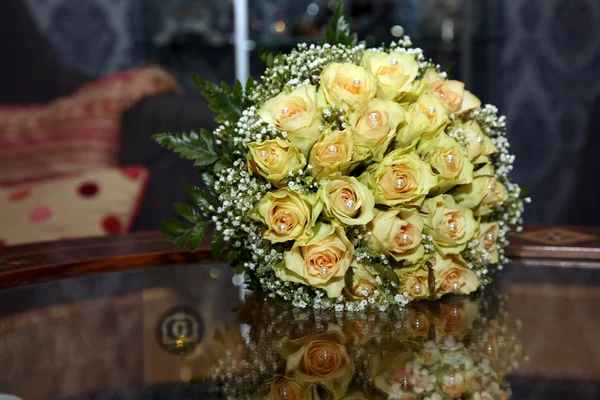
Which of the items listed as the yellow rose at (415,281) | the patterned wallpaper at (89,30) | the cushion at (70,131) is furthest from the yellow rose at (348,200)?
the patterned wallpaper at (89,30)

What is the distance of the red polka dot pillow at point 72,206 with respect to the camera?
2230 mm

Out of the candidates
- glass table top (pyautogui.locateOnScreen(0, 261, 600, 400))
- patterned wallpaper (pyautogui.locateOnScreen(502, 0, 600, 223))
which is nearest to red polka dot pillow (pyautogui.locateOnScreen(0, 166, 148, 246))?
glass table top (pyautogui.locateOnScreen(0, 261, 600, 400))

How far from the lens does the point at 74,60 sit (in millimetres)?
4109

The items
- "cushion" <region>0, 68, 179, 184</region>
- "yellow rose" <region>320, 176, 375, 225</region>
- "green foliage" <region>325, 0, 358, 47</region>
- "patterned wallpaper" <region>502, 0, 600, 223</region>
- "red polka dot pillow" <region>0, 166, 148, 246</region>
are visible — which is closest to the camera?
"yellow rose" <region>320, 176, 375, 225</region>

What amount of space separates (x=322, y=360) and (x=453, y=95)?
1.40 feet

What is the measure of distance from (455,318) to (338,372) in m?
0.23

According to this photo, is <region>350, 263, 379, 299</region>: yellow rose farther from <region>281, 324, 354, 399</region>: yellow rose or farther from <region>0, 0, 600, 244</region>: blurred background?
<region>0, 0, 600, 244</region>: blurred background

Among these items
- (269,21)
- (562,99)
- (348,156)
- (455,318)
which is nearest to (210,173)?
(348,156)

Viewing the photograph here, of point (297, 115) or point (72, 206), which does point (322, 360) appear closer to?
point (297, 115)

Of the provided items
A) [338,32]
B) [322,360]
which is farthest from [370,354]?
[338,32]

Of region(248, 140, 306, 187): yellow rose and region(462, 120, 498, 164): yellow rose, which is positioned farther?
region(462, 120, 498, 164): yellow rose

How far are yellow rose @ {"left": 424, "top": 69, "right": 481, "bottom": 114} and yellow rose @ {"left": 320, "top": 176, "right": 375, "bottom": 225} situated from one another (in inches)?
8.0

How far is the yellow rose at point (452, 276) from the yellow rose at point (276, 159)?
0.72 ft

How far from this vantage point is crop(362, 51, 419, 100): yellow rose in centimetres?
103
